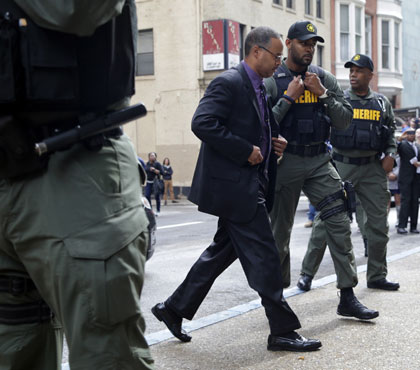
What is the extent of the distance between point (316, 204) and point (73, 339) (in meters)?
3.61

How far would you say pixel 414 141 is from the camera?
13.6m

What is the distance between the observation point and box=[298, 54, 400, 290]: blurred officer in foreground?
655cm

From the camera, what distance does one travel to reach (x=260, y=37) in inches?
185

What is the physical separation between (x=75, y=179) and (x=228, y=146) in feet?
7.58

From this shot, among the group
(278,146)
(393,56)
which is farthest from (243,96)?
(393,56)

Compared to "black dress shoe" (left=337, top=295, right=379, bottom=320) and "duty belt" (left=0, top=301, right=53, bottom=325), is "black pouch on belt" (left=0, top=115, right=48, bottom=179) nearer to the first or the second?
"duty belt" (left=0, top=301, right=53, bottom=325)

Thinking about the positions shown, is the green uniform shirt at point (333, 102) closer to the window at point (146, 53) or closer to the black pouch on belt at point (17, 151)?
the black pouch on belt at point (17, 151)

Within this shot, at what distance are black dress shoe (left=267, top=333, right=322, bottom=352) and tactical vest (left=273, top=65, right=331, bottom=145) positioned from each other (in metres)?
1.65

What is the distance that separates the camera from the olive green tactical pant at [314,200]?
5.45 metres

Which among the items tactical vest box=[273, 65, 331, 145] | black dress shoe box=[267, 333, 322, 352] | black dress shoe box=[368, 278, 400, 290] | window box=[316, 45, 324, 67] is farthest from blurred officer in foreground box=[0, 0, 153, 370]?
window box=[316, 45, 324, 67]

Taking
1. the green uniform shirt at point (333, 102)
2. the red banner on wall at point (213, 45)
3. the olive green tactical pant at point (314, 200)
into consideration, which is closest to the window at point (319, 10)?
the red banner on wall at point (213, 45)

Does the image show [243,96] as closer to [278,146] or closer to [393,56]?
[278,146]

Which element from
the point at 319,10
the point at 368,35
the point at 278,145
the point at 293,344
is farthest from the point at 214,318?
the point at 368,35

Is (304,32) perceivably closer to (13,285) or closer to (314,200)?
(314,200)
